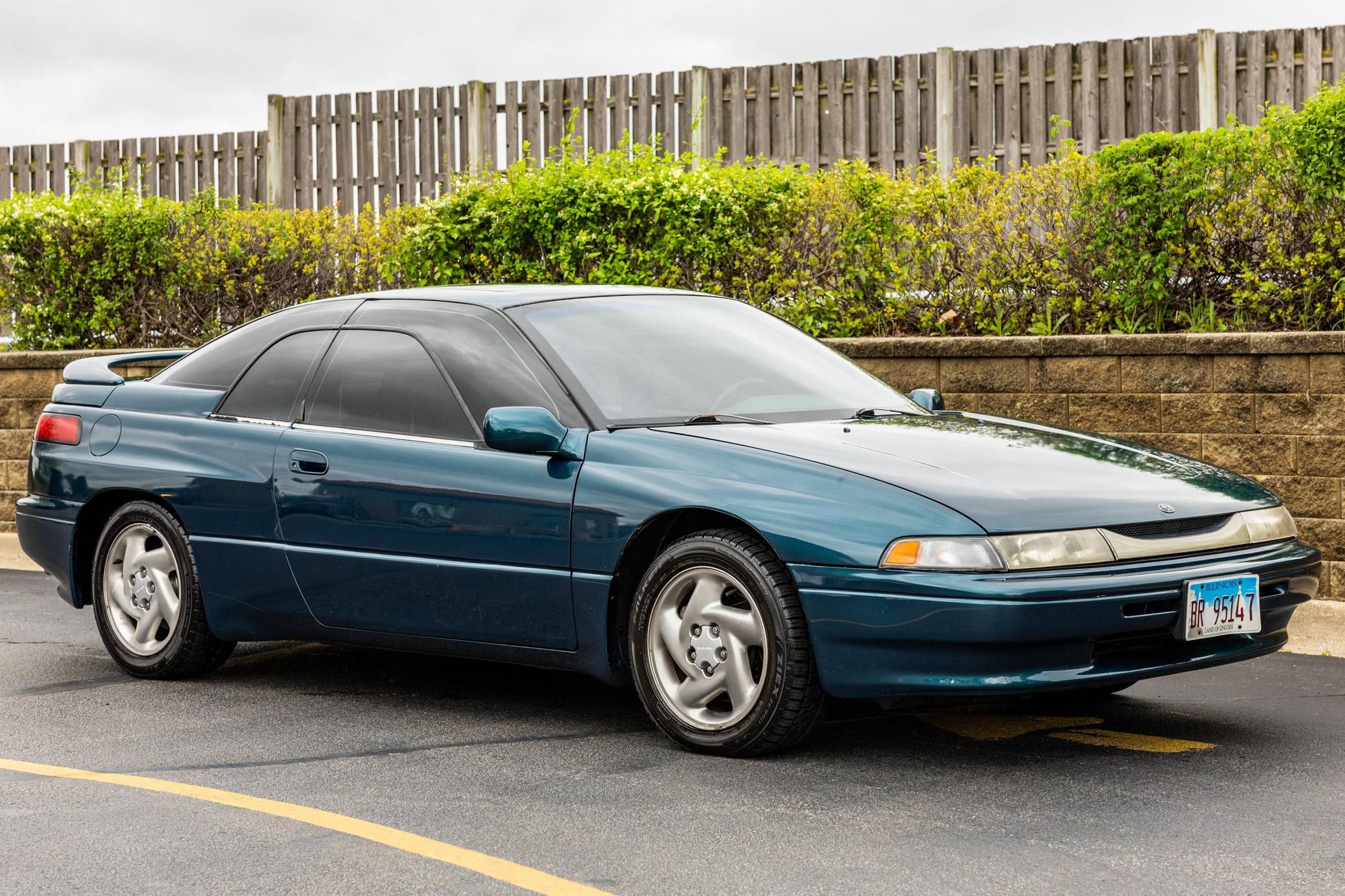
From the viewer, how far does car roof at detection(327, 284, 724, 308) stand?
6.40m

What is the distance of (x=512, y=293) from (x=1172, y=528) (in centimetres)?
260

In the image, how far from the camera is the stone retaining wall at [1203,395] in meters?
8.66

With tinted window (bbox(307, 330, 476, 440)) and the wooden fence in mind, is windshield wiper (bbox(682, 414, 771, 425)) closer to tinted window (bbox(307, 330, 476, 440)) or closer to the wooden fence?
tinted window (bbox(307, 330, 476, 440))

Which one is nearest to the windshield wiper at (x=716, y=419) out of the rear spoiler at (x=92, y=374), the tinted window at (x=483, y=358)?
the tinted window at (x=483, y=358)

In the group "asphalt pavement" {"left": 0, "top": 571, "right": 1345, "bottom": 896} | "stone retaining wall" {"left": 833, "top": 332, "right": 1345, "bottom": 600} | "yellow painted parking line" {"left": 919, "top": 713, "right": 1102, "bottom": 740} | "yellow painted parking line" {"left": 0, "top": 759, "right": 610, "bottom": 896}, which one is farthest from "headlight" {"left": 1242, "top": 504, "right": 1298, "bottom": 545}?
"stone retaining wall" {"left": 833, "top": 332, "right": 1345, "bottom": 600}

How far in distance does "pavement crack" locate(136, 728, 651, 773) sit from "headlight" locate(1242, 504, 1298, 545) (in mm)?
2098

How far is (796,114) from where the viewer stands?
1405cm

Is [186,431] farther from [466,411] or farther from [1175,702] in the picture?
[1175,702]

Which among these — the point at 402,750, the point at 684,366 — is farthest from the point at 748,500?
the point at 402,750

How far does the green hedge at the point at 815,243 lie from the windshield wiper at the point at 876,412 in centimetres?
397

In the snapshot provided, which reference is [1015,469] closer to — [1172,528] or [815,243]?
[1172,528]

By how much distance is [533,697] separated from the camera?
6535 millimetres

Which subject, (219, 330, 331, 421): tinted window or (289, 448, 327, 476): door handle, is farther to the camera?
(219, 330, 331, 421): tinted window

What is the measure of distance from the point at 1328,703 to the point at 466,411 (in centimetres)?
332
